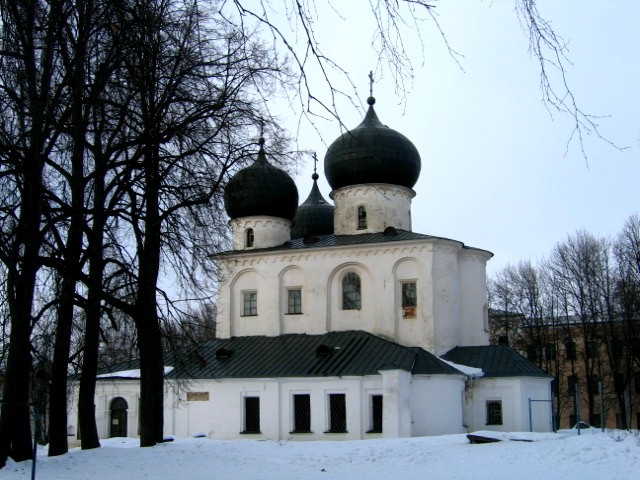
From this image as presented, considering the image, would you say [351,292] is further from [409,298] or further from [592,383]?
[592,383]

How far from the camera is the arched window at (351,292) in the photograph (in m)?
29.3

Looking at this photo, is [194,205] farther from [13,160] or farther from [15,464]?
[15,464]

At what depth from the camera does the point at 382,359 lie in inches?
1014

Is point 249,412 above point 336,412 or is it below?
below

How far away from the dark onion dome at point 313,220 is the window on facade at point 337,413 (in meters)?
12.2

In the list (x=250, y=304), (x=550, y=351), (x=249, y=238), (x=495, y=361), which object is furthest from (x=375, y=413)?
(x=550, y=351)

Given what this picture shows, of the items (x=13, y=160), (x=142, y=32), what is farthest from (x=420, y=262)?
(x=142, y=32)

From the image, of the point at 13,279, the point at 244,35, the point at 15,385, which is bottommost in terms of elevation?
the point at 15,385

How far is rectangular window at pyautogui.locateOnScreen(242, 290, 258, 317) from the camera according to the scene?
31.1m

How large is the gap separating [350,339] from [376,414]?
373 cm

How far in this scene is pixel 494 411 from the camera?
26.4m

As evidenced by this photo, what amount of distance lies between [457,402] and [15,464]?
15423 mm

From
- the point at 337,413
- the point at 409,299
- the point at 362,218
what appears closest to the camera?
the point at 337,413

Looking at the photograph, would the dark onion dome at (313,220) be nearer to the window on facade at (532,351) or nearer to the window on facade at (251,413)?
the window on facade at (251,413)
